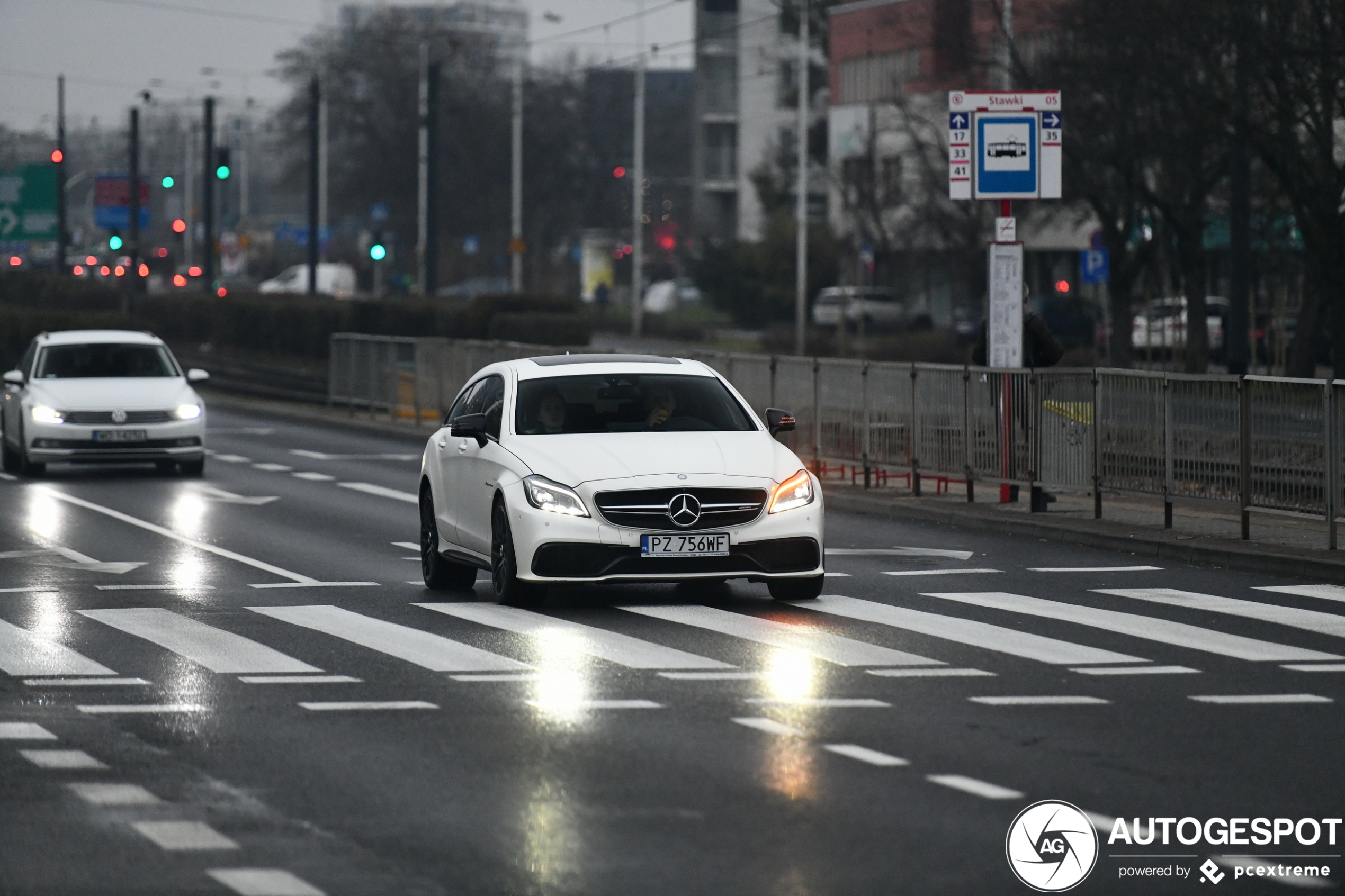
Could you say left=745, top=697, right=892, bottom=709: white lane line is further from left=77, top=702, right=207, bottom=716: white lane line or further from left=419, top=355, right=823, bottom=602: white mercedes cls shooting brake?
left=419, top=355, right=823, bottom=602: white mercedes cls shooting brake

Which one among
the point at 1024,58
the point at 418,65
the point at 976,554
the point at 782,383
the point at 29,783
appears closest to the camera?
the point at 29,783

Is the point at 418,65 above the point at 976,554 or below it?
above

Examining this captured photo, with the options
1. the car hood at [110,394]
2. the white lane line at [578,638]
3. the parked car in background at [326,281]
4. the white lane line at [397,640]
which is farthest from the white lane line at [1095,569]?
the parked car in background at [326,281]

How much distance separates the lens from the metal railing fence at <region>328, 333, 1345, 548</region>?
1636cm

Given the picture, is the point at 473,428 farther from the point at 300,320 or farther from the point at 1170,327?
the point at 1170,327

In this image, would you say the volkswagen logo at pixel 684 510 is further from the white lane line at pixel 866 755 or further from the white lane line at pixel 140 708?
the white lane line at pixel 866 755

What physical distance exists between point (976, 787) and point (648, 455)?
5.73 m

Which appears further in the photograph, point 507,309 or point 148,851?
point 507,309

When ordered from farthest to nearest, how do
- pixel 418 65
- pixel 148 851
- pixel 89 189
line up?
pixel 89 189 < pixel 418 65 < pixel 148 851

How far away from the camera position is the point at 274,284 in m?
92.4

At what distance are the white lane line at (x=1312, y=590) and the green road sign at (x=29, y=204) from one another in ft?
227

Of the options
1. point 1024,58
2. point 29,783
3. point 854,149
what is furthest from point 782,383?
point 854,149

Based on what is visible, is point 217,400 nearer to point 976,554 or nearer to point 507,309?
point 507,309

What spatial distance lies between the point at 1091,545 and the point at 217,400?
2950 centimetres
